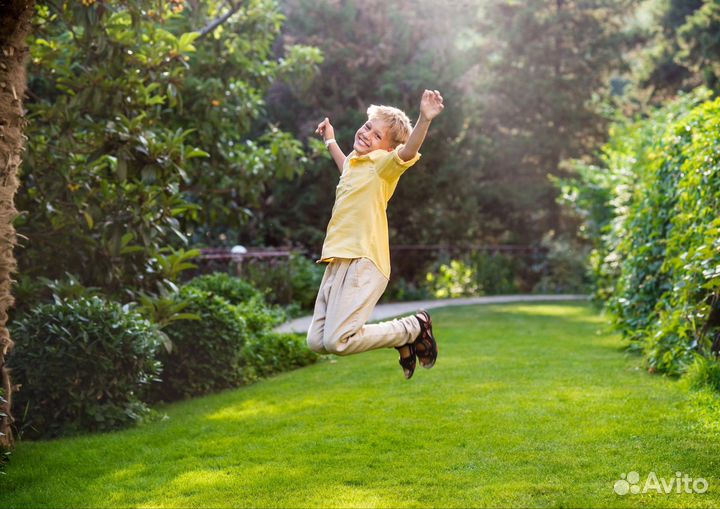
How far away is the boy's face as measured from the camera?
4.52 metres

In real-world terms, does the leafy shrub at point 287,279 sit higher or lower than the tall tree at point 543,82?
lower

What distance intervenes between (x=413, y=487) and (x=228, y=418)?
7.45 ft

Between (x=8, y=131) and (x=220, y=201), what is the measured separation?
13.3 ft

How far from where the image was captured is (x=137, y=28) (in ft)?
21.1

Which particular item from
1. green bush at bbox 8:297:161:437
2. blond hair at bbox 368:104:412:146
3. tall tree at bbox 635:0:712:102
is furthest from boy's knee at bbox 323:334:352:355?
tall tree at bbox 635:0:712:102

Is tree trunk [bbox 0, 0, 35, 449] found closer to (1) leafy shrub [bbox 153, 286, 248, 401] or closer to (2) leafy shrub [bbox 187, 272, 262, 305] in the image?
(1) leafy shrub [bbox 153, 286, 248, 401]

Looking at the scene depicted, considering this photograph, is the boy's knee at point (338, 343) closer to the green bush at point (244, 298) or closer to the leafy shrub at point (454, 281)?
Answer: the green bush at point (244, 298)

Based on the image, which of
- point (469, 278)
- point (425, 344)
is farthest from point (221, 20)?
point (469, 278)

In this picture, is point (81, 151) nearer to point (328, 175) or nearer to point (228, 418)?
point (228, 418)

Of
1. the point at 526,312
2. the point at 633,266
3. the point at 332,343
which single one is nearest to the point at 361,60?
the point at 526,312

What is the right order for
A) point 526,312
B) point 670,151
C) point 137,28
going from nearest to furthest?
point 137,28, point 670,151, point 526,312

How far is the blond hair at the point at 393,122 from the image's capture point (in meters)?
4.57

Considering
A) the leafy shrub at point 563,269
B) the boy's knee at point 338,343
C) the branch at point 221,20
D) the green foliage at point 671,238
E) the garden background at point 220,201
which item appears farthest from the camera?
the leafy shrub at point 563,269

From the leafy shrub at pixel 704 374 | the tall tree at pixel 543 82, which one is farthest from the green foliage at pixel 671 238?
the tall tree at pixel 543 82
